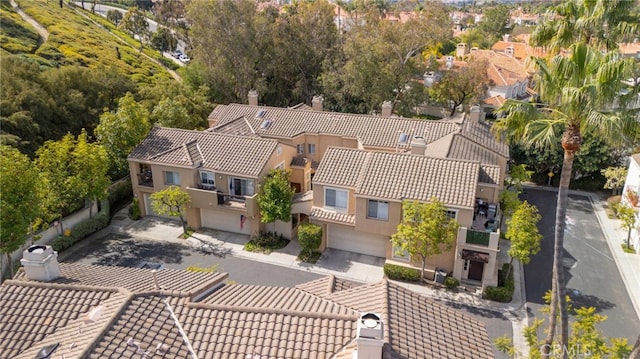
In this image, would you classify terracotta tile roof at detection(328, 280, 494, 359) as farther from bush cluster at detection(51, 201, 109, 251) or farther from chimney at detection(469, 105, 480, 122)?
chimney at detection(469, 105, 480, 122)

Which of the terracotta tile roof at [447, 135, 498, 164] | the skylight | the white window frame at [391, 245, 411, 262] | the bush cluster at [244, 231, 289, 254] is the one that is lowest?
the bush cluster at [244, 231, 289, 254]

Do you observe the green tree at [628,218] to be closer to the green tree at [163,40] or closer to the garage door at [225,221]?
the garage door at [225,221]

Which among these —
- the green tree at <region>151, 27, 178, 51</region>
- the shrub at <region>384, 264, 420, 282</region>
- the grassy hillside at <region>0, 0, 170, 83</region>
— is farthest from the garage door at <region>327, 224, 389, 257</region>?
the green tree at <region>151, 27, 178, 51</region>

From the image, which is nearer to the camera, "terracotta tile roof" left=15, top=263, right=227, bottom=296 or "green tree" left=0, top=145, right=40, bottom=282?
"terracotta tile roof" left=15, top=263, right=227, bottom=296

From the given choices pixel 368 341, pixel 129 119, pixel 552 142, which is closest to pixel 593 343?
pixel 552 142

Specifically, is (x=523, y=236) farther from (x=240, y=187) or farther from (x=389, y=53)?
(x=389, y=53)

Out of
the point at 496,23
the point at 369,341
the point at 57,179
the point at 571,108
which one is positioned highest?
the point at 496,23

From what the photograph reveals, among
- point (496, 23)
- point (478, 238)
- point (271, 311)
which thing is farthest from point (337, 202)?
point (496, 23)
